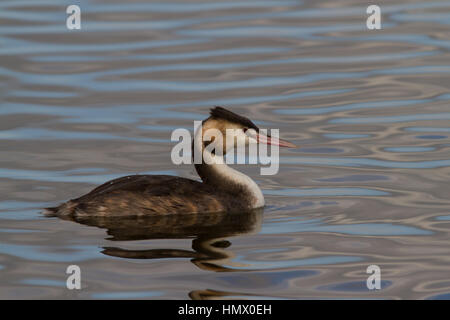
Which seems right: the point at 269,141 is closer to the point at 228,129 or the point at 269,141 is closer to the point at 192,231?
the point at 228,129

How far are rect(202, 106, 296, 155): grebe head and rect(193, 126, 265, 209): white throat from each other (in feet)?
0.29

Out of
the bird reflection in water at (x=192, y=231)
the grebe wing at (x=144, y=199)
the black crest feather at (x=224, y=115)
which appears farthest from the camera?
the black crest feather at (x=224, y=115)

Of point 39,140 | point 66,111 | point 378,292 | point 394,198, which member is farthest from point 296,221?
point 66,111

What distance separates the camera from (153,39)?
2142cm

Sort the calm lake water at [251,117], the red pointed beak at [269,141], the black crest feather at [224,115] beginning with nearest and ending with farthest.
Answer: the calm lake water at [251,117] → the black crest feather at [224,115] → the red pointed beak at [269,141]

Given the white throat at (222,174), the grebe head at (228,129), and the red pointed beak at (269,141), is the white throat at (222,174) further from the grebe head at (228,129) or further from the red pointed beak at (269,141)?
the red pointed beak at (269,141)

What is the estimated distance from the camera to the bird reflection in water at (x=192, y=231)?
10227 mm

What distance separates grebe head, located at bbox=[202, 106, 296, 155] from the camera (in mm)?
11953

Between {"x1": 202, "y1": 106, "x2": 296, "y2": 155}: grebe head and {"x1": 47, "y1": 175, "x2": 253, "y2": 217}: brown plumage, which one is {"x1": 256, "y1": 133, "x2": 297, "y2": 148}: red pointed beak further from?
{"x1": 47, "y1": 175, "x2": 253, "y2": 217}: brown plumage

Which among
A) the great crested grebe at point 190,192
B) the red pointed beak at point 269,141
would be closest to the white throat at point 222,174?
the great crested grebe at point 190,192

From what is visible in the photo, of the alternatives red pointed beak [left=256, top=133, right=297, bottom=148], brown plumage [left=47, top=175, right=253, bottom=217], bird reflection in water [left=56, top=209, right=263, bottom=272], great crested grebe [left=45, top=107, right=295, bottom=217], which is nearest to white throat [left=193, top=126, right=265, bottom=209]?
great crested grebe [left=45, top=107, right=295, bottom=217]

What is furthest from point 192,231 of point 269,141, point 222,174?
point 269,141

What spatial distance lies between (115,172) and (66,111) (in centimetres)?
340

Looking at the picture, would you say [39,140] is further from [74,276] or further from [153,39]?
[153,39]
